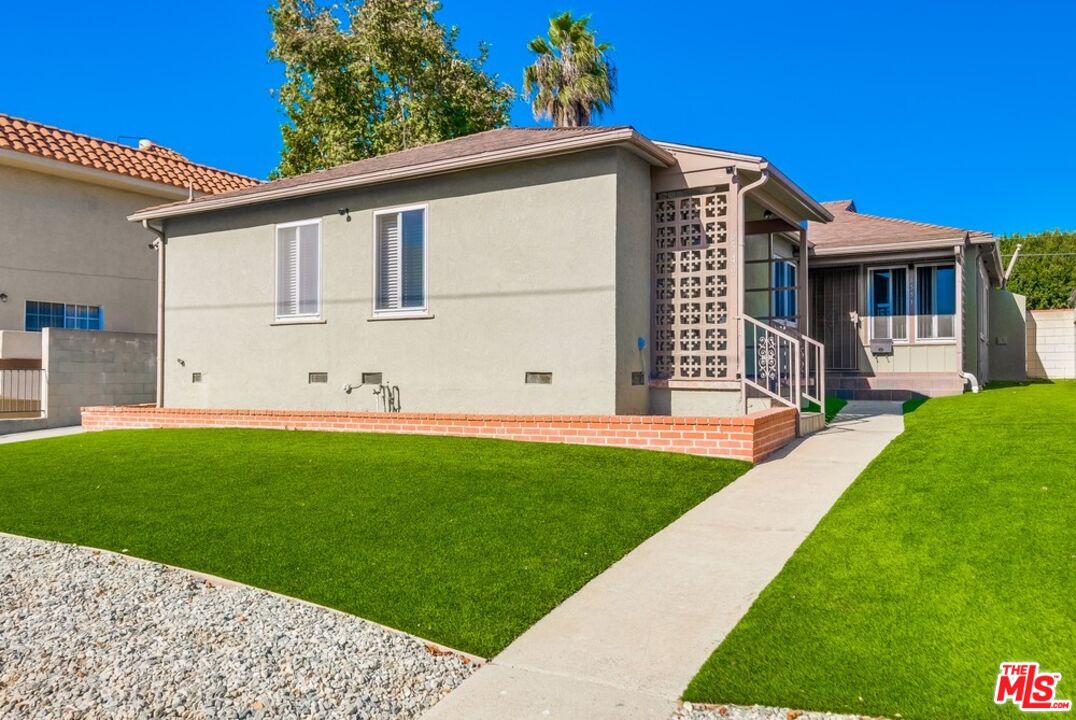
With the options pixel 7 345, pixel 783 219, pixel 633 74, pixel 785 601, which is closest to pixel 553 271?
pixel 783 219

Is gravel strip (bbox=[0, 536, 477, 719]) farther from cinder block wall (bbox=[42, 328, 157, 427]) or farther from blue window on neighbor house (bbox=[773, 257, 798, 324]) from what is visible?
blue window on neighbor house (bbox=[773, 257, 798, 324])

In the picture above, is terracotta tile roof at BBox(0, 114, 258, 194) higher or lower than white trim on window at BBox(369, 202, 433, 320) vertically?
higher

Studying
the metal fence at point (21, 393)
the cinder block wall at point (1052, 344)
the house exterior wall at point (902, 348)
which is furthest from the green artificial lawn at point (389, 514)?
the cinder block wall at point (1052, 344)

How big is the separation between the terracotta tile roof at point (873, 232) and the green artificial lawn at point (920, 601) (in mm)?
9572

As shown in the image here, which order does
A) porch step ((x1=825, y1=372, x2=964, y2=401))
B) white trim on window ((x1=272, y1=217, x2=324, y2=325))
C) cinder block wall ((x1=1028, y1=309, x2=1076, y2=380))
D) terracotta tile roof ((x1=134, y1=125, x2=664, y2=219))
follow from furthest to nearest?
cinder block wall ((x1=1028, y1=309, x2=1076, y2=380)), porch step ((x1=825, y1=372, x2=964, y2=401)), white trim on window ((x1=272, y1=217, x2=324, y2=325)), terracotta tile roof ((x1=134, y1=125, x2=664, y2=219))

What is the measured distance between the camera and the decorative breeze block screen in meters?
10.2

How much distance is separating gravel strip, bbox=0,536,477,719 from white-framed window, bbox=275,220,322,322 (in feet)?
25.3

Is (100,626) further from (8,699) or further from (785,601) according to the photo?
(785,601)

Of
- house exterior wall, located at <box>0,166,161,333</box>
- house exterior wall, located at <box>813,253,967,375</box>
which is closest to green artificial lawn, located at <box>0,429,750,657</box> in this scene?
house exterior wall, located at <box>0,166,161,333</box>

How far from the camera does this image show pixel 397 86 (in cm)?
2527

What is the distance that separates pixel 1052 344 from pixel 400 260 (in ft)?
65.6

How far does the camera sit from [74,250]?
17.9 metres

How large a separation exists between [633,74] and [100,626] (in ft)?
85.0

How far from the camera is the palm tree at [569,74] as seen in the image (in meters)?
26.4
